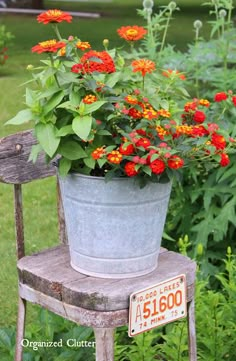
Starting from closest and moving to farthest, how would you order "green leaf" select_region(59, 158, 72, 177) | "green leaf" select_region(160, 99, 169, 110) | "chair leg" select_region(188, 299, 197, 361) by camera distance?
"green leaf" select_region(59, 158, 72, 177)
"green leaf" select_region(160, 99, 169, 110)
"chair leg" select_region(188, 299, 197, 361)

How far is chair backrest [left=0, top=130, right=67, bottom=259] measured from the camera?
8.48ft

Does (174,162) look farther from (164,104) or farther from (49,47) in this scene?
(49,47)

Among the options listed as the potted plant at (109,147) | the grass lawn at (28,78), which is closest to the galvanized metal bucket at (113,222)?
the potted plant at (109,147)

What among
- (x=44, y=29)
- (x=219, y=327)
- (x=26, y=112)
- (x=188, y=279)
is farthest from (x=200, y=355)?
(x=44, y=29)

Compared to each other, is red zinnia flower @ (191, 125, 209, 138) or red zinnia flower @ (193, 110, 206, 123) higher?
red zinnia flower @ (193, 110, 206, 123)

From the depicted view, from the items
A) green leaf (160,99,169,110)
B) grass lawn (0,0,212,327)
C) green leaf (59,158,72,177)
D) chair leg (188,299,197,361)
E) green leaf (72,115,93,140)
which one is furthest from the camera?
grass lawn (0,0,212,327)

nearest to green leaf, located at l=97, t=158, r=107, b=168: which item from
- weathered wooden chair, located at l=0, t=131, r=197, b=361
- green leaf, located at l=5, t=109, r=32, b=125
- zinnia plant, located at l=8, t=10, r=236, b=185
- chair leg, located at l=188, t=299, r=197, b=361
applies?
zinnia plant, located at l=8, t=10, r=236, b=185

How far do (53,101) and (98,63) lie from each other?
171mm

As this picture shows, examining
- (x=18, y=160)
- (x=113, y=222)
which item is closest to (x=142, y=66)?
(x=113, y=222)

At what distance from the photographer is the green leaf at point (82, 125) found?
2148 millimetres

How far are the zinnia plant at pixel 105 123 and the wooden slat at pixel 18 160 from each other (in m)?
0.29

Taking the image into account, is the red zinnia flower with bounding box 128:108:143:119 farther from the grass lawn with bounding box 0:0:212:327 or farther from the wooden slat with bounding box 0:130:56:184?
the grass lawn with bounding box 0:0:212:327

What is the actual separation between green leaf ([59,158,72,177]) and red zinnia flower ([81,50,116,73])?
0.83ft

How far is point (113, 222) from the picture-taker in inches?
90.0
